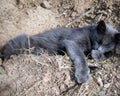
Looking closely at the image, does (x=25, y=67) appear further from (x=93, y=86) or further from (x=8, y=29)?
(x=8, y=29)

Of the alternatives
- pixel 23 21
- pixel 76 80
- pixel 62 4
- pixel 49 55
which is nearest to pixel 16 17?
pixel 23 21

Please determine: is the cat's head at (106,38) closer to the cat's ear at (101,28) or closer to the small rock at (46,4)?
the cat's ear at (101,28)

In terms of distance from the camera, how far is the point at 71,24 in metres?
6.22

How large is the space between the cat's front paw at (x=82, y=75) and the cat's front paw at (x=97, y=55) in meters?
0.55

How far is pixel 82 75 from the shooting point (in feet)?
14.9

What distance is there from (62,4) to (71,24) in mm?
524

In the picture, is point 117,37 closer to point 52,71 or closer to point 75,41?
point 75,41

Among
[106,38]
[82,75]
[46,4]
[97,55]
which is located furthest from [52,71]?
[46,4]

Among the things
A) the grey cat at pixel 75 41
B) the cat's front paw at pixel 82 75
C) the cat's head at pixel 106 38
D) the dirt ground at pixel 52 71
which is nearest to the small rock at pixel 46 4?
the dirt ground at pixel 52 71

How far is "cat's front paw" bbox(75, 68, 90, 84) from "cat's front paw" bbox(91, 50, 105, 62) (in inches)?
21.6

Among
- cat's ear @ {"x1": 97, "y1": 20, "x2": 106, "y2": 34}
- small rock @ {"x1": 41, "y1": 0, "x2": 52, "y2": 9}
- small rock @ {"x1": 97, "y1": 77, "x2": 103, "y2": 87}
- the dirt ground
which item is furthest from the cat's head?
small rock @ {"x1": 41, "y1": 0, "x2": 52, "y2": 9}

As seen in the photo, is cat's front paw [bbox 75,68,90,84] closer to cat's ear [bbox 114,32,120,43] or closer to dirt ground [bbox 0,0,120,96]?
dirt ground [bbox 0,0,120,96]

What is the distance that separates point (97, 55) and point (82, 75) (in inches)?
29.3

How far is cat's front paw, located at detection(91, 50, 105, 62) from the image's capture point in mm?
5141
